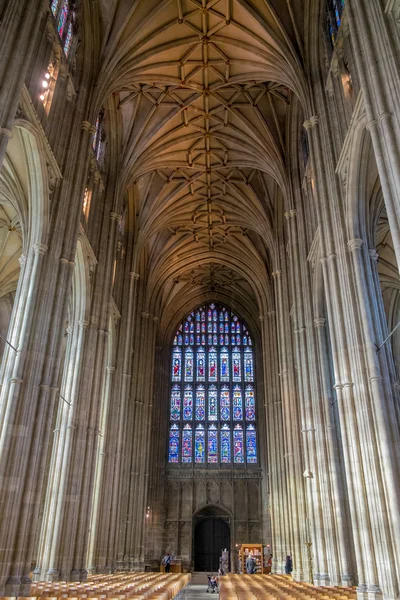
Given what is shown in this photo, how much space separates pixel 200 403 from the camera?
3825 centimetres

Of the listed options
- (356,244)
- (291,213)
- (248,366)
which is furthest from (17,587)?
(248,366)

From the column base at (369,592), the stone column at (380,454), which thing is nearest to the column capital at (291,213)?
the stone column at (380,454)

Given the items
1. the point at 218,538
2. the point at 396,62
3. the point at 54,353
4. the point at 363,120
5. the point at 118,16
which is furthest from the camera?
the point at 218,538

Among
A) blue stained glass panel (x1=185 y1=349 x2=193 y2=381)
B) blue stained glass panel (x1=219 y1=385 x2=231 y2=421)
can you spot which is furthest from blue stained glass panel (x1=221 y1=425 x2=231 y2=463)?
blue stained glass panel (x1=185 y1=349 x2=193 y2=381)

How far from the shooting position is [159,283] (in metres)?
35.4

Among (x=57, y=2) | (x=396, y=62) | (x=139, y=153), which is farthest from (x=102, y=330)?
(x=396, y=62)

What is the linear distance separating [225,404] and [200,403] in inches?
74.8

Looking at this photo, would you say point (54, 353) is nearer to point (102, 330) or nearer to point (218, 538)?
point (102, 330)

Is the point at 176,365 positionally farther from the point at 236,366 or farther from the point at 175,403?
the point at 236,366

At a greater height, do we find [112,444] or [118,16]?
[118,16]

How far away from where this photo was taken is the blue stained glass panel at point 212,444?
36.4m

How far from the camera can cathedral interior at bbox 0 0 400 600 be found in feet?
40.0

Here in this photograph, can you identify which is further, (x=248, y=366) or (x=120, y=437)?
(x=248, y=366)

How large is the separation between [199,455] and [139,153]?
2228 centimetres
